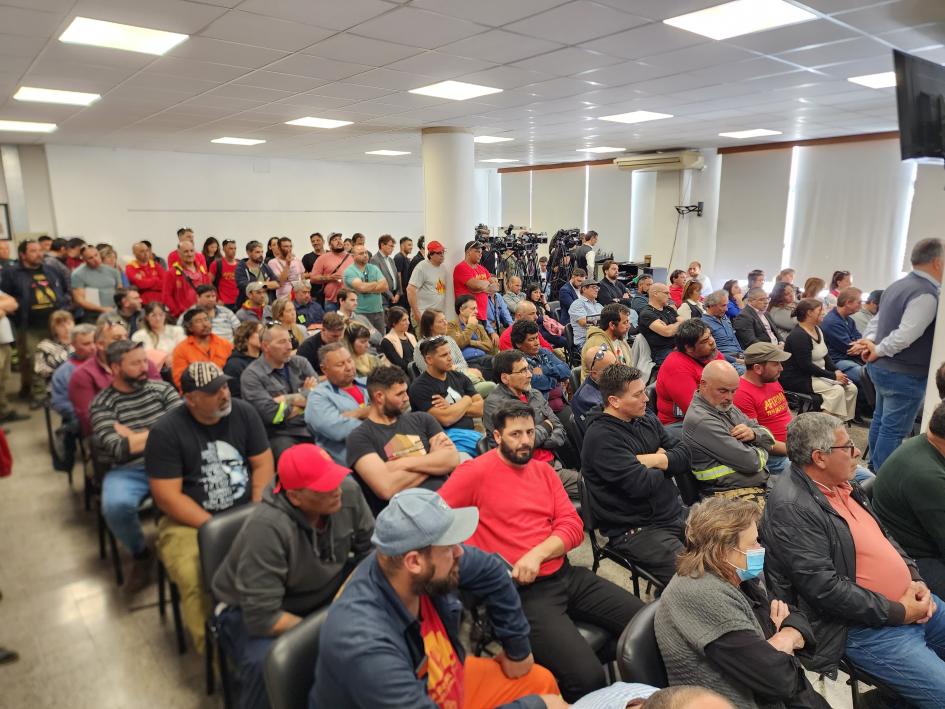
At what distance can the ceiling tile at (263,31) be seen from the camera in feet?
10.4

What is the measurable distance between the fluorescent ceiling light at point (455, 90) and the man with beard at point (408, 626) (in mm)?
4117

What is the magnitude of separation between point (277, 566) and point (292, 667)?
0.39 meters

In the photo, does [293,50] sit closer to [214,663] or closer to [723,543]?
[214,663]

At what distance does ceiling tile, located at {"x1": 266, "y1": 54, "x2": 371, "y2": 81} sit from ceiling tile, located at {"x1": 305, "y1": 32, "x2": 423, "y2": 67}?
12 cm

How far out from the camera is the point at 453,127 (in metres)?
7.20

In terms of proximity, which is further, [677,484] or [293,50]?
[293,50]

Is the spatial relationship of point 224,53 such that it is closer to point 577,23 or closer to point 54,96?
point 577,23

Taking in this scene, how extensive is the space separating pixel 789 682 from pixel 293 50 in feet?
13.4

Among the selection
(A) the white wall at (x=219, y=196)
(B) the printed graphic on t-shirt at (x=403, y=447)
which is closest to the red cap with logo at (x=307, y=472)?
(B) the printed graphic on t-shirt at (x=403, y=447)

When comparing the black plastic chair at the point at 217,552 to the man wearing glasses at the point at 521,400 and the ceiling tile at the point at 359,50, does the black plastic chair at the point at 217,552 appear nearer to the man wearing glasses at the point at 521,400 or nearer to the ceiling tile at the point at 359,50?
the man wearing glasses at the point at 521,400

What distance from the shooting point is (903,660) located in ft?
6.52

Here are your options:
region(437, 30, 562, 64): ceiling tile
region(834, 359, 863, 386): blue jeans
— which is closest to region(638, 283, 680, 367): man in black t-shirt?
region(834, 359, 863, 386): blue jeans

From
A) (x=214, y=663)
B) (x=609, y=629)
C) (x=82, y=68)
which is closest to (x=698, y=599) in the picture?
(x=609, y=629)

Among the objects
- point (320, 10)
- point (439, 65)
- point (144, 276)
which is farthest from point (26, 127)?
point (320, 10)
